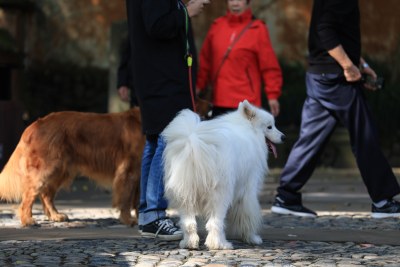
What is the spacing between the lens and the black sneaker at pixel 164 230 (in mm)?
6500

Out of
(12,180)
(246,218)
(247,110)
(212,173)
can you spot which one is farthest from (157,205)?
(12,180)

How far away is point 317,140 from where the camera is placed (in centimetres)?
816

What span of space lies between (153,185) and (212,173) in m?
0.72

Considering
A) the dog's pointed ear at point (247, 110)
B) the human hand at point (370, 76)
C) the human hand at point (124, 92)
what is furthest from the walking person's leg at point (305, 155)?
the human hand at point (124, 92)

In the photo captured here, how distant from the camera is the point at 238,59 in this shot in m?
8.05

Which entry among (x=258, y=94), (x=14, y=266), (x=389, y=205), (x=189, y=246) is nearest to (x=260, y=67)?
(x=258, y=94)

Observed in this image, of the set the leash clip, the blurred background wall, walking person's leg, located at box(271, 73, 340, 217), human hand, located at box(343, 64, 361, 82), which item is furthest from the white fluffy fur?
the blurred background wall

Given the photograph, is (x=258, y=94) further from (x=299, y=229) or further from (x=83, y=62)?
(x=83, y=62)

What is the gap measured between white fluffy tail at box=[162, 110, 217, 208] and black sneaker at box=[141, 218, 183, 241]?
445mm

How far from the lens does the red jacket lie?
26.4 feet

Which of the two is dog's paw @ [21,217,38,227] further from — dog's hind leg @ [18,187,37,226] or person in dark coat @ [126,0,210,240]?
person in dark coat @ [126,0,210,240]

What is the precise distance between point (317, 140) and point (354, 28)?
102 centimetres

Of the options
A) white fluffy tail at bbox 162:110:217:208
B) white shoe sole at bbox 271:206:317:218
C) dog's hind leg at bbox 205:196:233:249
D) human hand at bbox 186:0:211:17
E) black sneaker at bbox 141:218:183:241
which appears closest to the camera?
white fluffy tail at bbox 162:110:217:208

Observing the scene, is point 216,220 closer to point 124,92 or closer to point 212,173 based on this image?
point 212,173
